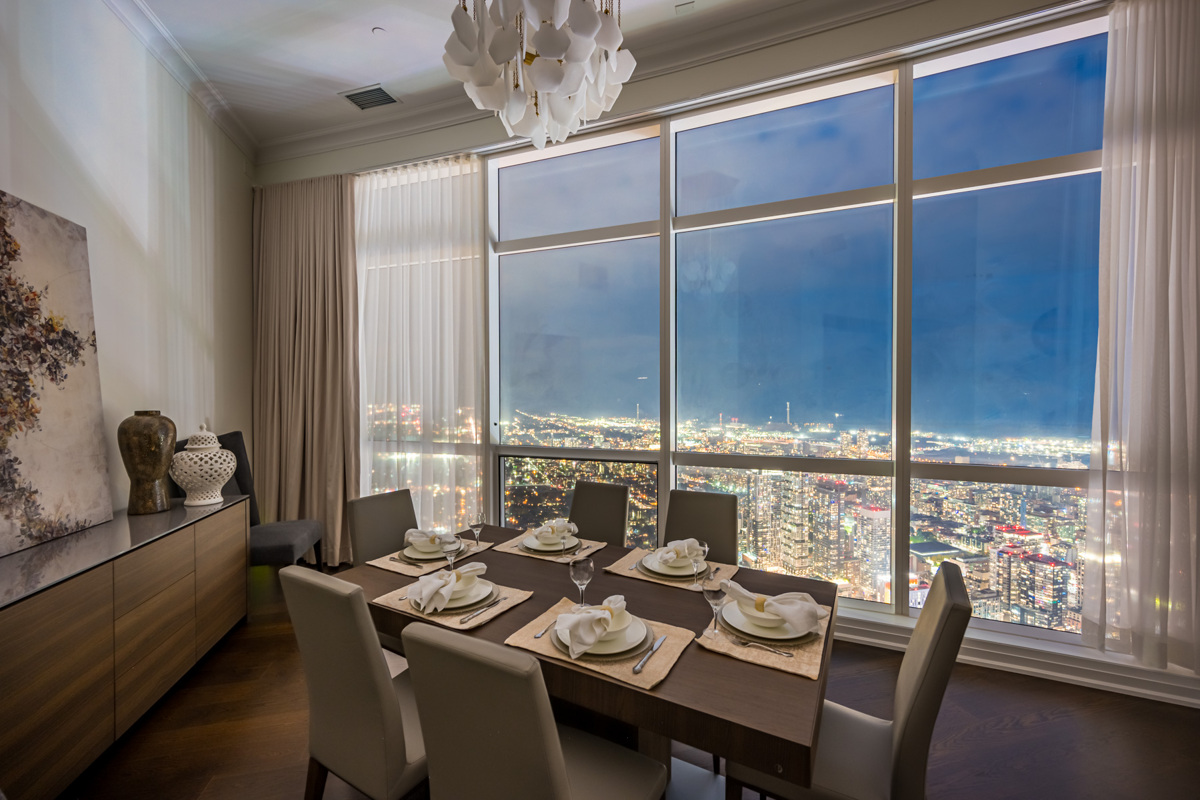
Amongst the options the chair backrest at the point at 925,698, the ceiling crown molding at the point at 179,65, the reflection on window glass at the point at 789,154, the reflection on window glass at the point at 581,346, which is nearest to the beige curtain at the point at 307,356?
the ceiling crown molding at the point at 179,65

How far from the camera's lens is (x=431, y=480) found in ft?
11.9

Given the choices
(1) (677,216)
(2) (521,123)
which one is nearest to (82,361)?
(2) (521,123)

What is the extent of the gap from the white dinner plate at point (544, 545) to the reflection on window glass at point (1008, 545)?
177 centimetres

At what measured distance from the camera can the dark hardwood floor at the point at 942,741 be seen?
5.61 ft

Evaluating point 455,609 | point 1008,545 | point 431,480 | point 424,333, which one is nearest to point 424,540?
point 455,609

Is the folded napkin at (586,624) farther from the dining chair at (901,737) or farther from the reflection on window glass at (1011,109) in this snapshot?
the reflection on window glass at (1011,109)

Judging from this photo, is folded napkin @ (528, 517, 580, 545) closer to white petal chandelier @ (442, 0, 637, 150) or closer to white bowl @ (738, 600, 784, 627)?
white bowl @ (738, 600, 784, 627)

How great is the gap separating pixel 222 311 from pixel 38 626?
2725 millimetres

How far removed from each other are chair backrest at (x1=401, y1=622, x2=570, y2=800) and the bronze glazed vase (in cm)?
222

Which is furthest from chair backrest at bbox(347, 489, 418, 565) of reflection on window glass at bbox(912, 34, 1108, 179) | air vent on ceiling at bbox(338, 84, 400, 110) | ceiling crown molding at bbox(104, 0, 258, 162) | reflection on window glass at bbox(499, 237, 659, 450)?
reflection on window glass at bbox(912, 34, 1108, 179)

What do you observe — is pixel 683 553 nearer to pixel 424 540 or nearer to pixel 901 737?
pixel 901 737

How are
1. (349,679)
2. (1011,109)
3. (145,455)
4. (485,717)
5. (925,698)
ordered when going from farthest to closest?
(1011,109), (145,455), (349,679), (925,698), (485,717)

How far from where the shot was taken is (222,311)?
12.0 ft

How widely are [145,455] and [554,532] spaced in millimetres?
1975
